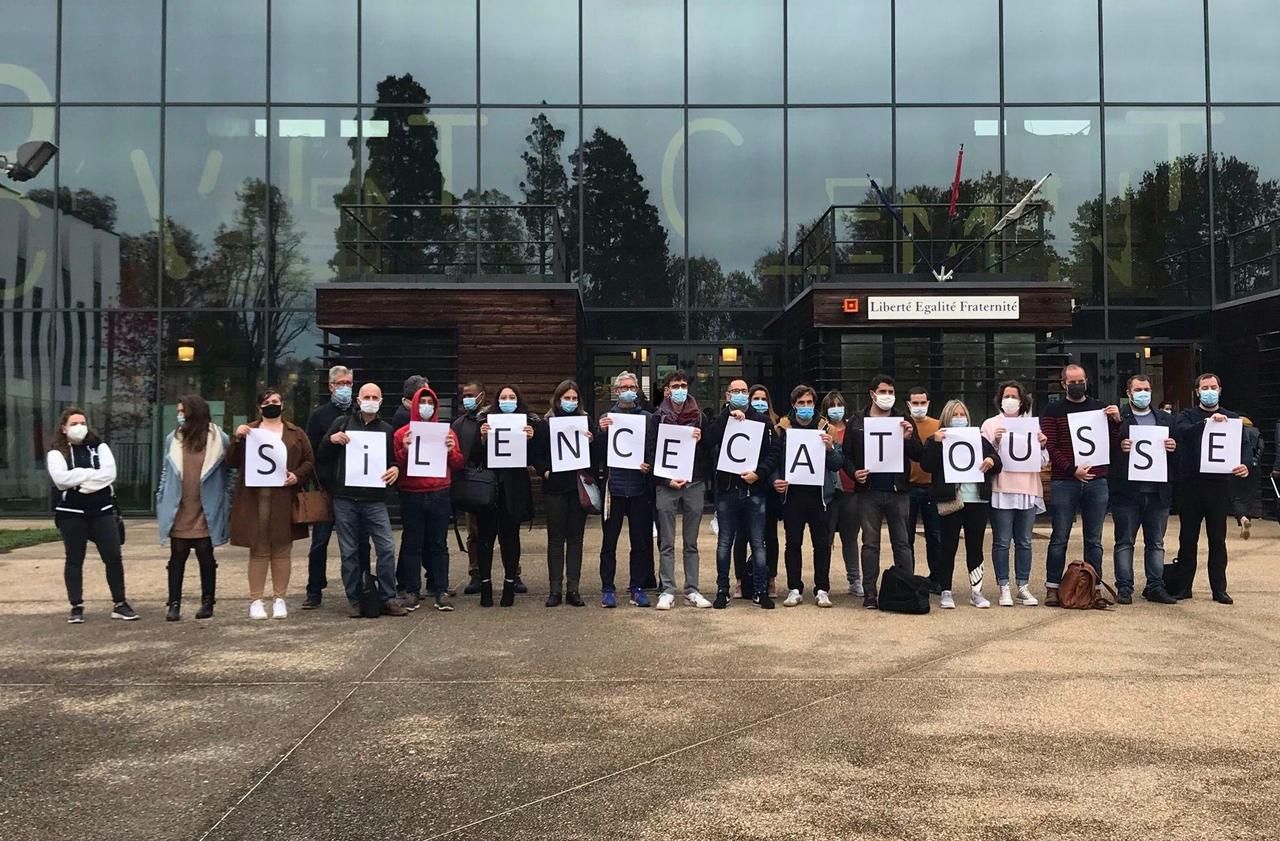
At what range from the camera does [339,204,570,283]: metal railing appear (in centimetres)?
1736

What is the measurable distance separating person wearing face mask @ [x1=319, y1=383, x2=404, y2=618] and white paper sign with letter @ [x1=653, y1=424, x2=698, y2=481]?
2224 millimetres

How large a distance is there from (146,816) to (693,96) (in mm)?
16815

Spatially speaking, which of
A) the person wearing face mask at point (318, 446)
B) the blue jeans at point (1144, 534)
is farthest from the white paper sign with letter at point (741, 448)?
the blue jeans at point (1144, 534)

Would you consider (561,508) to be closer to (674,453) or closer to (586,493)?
(586,493)

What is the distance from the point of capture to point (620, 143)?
18.4 metres

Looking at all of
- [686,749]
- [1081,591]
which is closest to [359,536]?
[686,749]

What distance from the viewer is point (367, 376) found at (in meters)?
14.7

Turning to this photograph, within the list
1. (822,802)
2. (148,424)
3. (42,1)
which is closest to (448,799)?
(822,802)

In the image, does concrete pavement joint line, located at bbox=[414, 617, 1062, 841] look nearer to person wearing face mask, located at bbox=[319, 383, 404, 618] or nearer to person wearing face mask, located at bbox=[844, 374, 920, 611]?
person wearing face mask, located at bbox=[844, 374, 920, 611]

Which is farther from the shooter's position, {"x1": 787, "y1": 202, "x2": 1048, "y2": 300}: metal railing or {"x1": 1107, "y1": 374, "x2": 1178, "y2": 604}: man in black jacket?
{"x1": 787, "y1": 202, "x2": 1048, "y2": 300}: metal railing

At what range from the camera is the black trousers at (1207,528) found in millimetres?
8484

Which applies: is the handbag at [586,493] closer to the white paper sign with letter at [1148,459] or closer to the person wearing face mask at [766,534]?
the person wearing face mask at [766,534]

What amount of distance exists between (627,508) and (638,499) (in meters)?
0.13

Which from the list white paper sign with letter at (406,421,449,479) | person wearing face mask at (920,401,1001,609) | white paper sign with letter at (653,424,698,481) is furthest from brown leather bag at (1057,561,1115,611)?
white paper sign with letter at (406,421,449,479)
